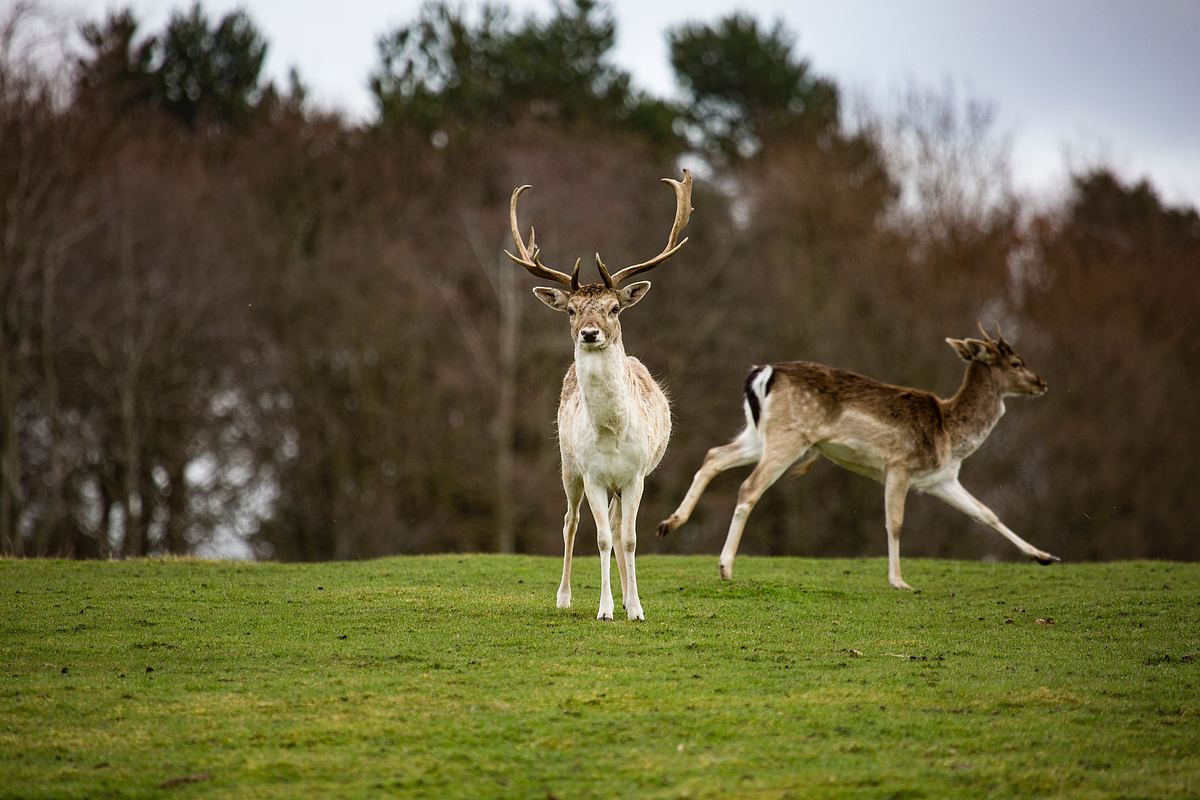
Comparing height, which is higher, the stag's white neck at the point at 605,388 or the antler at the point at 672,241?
the antler at the point at 672,241

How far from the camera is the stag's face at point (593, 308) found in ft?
30.7

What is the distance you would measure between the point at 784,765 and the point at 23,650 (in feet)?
15.9

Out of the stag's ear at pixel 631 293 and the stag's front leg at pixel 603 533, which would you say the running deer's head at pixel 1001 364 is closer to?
the stag's ear at pixel 631 293

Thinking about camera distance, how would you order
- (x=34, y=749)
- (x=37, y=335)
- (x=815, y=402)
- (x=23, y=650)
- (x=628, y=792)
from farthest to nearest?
(x=37, y=335)
(x=815, y=402)
(x=23, y=650)
(x=34, y=749)
(x=628, y=792)

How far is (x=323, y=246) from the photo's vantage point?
121 ft

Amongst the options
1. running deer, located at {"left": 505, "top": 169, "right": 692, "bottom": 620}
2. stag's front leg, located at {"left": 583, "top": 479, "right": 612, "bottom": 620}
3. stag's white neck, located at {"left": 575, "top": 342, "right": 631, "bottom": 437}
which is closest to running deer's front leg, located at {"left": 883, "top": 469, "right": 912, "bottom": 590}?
running deer, located at {"left": 505, "top": 169, "right": 692, "bottom": 620}

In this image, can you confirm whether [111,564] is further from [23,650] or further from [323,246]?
[323,246]

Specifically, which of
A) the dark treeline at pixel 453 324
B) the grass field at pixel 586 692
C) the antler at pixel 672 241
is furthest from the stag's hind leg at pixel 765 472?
the dark treeline at pixel 453 324

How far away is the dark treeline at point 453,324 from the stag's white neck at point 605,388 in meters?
23.4

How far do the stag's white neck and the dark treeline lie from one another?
23.4m

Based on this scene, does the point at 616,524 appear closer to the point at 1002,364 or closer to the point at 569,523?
the point at 569,523

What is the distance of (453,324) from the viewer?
36.2 meters

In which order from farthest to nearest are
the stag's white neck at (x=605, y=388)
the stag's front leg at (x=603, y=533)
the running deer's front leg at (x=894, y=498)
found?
the running deer's front leg at (x=894, y=498)
the stag's front leg at (x=603, y=533)
the stag's white neck at (x=605, y=388)

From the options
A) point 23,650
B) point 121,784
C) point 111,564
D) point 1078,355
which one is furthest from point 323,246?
point 121,784
